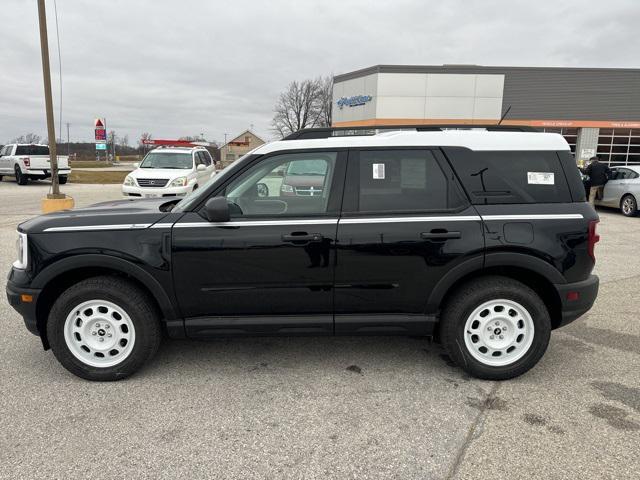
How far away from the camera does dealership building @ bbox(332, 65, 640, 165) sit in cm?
2786

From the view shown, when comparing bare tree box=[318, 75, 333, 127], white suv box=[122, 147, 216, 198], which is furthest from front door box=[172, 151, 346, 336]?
bare tree box=[318, 75, 333, 127]

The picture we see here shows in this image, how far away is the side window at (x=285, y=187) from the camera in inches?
132

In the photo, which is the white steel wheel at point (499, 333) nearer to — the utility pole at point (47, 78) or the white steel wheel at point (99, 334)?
the white steel wheel at point (99, 334)

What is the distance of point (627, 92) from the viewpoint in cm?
2775

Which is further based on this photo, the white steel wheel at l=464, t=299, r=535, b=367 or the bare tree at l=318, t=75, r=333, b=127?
the bare tree at l=318, t=75, r=333, b=127

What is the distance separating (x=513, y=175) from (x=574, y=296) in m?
0.99

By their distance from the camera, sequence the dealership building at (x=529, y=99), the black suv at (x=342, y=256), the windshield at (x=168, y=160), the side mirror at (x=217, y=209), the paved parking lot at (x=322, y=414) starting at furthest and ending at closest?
the dealership building at (x=529, y=99)
the windshield at (x=168, y=160)
the black suv at (x=342, y=256)
the side mirror at (x=217, y=209)
the paved parking lot at (x=322, y=414)

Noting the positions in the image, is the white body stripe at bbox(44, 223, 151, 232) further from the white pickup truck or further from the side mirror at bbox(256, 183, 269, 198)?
the white pickup truck

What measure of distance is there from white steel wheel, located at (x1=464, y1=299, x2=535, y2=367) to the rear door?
0.35 meters

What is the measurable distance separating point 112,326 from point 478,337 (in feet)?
8.85

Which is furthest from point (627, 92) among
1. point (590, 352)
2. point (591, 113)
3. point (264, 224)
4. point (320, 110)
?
point (320, 110)

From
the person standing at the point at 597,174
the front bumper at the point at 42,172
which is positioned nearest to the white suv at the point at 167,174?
the front bumper at the point at 42,172

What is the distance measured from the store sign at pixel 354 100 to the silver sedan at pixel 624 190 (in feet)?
60.8

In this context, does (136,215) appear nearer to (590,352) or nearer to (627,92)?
(590,352)
